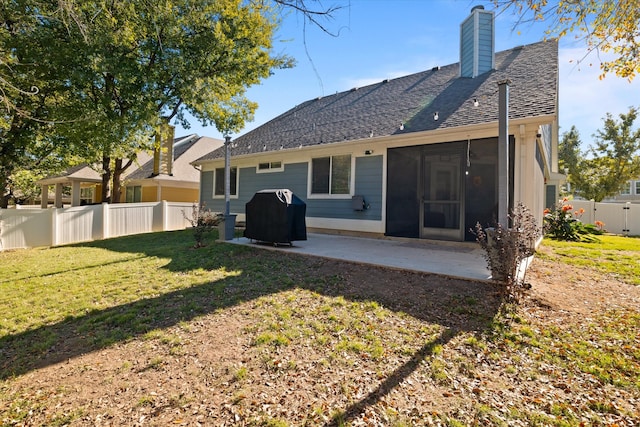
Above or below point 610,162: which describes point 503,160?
below

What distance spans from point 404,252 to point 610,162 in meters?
23.6

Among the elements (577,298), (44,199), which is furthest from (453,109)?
(44,199)

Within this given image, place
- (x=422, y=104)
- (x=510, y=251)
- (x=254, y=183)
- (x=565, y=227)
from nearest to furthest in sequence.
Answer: (x=510, y=251), (x=422, y=104), (x=565, y=227), (x=254, y=183)

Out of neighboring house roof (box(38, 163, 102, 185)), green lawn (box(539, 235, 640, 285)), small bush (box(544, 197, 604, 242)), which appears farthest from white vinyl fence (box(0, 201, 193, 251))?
small bush (box(544, 197, 604, 242))

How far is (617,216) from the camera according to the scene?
14359 mm

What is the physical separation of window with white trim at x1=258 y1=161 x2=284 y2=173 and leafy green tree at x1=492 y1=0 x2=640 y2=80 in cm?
794

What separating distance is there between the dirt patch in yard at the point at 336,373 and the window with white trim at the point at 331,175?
576 cm

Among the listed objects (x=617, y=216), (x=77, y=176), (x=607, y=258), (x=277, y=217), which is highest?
(x=77, y=176)

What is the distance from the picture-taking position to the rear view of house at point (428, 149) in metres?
6.91

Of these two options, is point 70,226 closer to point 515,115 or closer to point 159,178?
point 159,178

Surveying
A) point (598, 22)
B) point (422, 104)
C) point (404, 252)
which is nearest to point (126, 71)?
point (422, 104)

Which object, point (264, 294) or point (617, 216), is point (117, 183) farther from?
point (617, 216)

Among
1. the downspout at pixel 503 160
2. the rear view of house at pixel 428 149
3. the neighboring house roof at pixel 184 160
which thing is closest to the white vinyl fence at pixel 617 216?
the rear view of house at pixel 428 149

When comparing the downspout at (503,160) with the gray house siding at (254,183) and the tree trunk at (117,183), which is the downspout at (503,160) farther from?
the tree trunk at (117,183)
